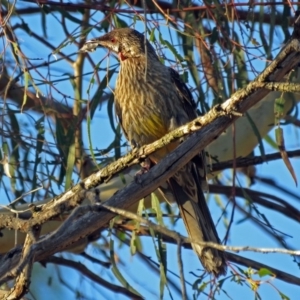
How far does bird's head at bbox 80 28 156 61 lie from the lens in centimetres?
374

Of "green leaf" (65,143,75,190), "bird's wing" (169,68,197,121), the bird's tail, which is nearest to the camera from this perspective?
"green leaf" (65,143,75,190)

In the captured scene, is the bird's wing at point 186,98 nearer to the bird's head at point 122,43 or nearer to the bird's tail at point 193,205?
the bird's tail at point 193,205

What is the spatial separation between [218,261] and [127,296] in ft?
2.49

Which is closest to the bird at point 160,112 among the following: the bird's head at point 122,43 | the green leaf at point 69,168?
the bird's head at point 122,43

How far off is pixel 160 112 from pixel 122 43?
39cm

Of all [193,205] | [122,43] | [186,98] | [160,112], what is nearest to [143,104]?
[160,112]

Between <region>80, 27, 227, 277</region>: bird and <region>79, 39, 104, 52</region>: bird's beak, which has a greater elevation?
<region>79, 39, 104, 52</region>: bird's beak

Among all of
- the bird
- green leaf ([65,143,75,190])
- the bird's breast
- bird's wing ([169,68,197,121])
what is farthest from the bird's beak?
green leaf ([65,143,75,190])

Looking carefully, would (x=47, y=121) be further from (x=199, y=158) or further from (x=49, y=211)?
(x=49, y=211)

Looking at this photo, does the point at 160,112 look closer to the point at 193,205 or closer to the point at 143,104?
the point at 143,104

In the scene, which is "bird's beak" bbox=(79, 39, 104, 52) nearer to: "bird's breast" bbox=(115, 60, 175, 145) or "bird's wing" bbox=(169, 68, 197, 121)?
"bird's breast" bbox=(115, 60, 175, 145)

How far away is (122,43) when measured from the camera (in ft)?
12.5

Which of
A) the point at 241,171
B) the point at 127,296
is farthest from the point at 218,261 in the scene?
the point at 241,171

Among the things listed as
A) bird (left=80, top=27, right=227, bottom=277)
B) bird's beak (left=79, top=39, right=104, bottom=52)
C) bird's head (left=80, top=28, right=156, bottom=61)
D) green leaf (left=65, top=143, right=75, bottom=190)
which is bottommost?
green leaf (left=65, top=143, right=75, bottom=190)
